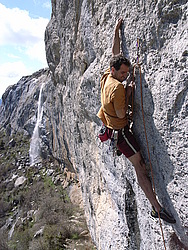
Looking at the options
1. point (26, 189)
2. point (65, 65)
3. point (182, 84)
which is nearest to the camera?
point (182, 84)

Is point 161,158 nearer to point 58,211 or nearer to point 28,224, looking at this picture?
point 58,211

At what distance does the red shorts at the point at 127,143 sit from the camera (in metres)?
2.65

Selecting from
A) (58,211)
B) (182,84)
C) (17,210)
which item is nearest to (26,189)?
(17,210)

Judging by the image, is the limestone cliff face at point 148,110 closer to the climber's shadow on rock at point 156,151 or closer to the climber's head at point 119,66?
the climber's shadow on rock at point 156,151

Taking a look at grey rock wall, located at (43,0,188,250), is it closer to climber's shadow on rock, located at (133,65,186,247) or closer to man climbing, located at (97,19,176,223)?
climber's shadow on rock, located at (133,65,186,247)

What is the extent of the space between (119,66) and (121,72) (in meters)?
0.08

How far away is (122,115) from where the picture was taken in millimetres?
2475

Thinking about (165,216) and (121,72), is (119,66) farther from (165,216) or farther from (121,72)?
(165,216)

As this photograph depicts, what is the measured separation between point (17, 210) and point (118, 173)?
39.6ft

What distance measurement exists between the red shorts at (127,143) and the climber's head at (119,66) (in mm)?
696

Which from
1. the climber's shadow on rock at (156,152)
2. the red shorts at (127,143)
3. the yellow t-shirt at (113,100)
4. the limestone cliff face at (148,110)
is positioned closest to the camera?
the limestone cliff face at (148,110)

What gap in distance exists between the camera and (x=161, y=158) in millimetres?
2365

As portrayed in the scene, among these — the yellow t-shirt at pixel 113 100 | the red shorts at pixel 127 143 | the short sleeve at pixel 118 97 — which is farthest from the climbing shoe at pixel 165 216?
the short sleeve at pixel 118 97

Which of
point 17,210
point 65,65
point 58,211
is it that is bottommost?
point 17,210
